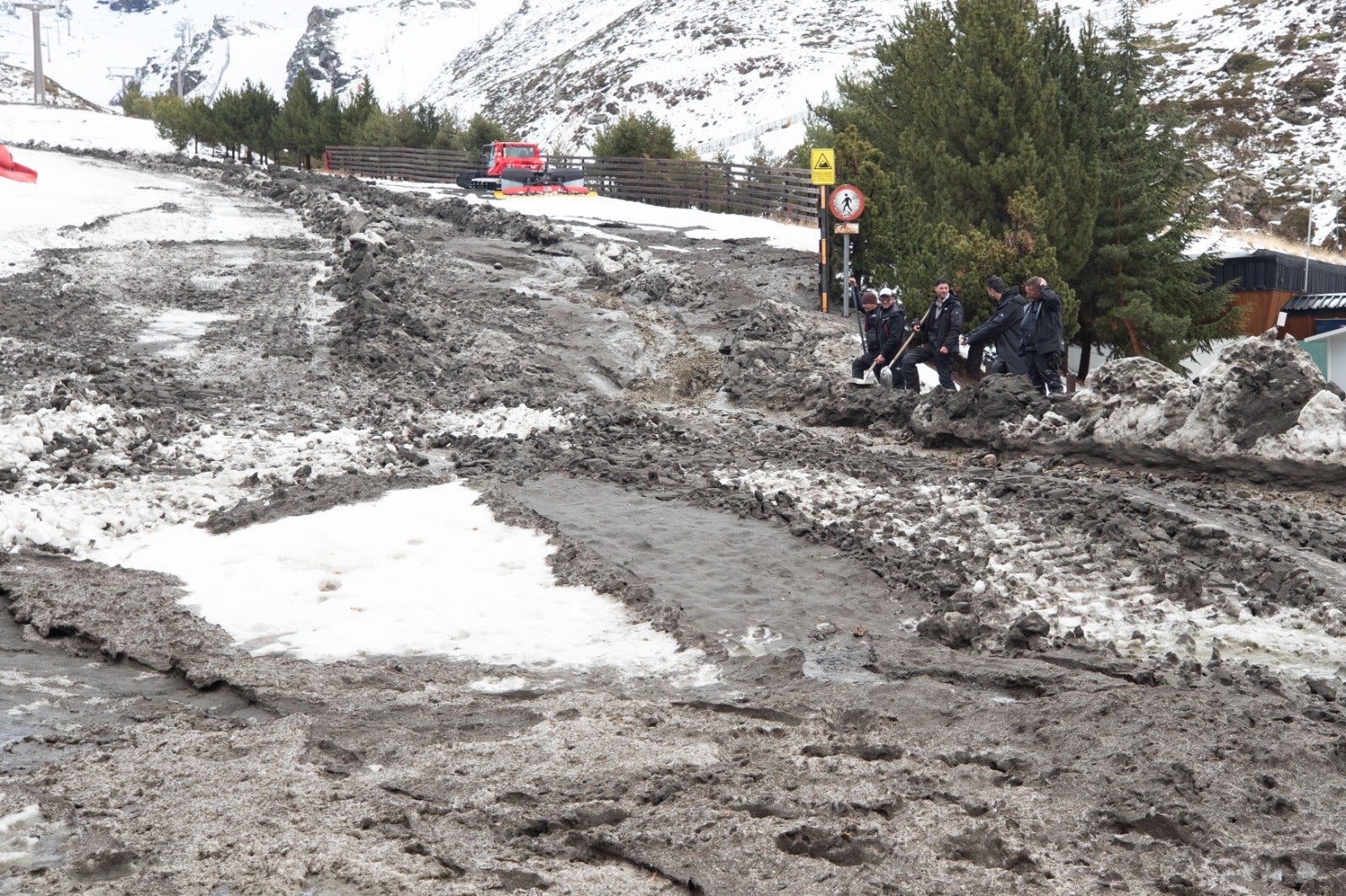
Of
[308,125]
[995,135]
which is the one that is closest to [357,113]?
[308,125]

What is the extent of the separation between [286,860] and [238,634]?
119 inches

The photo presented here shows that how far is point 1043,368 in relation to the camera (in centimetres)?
1347

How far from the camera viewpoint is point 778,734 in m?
5.42

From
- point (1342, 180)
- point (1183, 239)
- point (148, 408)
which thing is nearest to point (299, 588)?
point (148, 408)

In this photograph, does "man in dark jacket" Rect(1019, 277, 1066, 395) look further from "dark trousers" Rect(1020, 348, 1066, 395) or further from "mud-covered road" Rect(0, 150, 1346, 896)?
"mud-covered road" Rect(0, 150, 1346, 896)

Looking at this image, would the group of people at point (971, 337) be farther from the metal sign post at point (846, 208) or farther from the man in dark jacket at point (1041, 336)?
the metal sign post at point (846, 208)

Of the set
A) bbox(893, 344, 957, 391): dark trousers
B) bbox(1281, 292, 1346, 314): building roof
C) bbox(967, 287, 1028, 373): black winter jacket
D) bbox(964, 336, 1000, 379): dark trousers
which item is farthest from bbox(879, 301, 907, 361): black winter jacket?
bbox(1281, 292, 1346, 314): building roof

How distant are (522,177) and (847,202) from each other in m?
20.4

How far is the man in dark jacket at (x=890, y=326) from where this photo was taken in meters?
14.1

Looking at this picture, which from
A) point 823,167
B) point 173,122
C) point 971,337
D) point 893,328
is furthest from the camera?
point 173,122

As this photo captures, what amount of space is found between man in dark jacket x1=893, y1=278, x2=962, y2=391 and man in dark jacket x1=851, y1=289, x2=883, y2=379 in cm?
52

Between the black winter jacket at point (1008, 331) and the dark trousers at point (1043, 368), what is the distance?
0.10 metres

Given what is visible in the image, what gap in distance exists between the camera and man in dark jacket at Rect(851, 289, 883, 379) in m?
14.2

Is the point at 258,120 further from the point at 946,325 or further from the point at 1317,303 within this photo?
the point at 946,325
